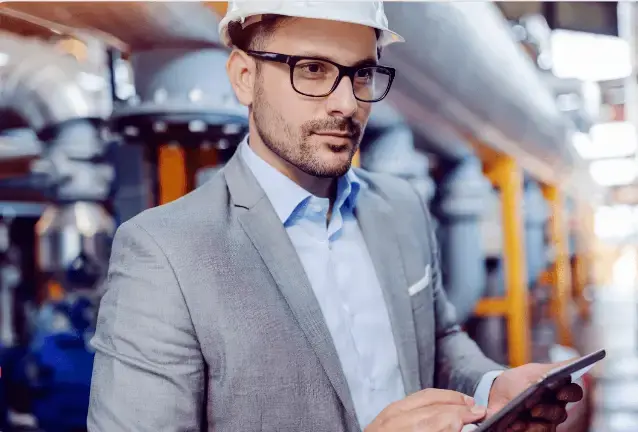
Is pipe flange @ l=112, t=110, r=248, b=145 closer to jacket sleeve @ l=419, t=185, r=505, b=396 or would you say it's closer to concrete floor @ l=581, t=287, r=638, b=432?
jacket sleeve @ l=419, t=185, r=505, b=396

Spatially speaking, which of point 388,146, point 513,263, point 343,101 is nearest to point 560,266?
point 513,263

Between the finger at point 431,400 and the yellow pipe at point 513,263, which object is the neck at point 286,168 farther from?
the yellow pipe at point 513,263

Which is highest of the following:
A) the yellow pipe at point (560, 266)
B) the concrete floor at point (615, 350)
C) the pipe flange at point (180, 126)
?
the pipe flange at point (180, 126)

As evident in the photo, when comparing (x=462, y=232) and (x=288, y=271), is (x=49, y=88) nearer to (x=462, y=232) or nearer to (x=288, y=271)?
(x=288, y=271)

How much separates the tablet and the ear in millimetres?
648

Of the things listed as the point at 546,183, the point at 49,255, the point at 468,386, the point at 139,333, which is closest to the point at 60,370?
the point at 49,255

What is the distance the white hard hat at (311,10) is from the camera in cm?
100

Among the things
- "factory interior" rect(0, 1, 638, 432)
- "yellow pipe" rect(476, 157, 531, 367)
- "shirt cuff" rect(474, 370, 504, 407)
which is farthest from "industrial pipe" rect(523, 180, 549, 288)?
"shirt cuff" rect(474, 370, 504, 407)

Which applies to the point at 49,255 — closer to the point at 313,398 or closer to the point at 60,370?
the point at 60,370

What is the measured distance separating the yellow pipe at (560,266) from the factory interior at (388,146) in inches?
1.9

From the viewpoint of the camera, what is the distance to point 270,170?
1074 millimetres

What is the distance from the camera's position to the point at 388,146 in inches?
63.2

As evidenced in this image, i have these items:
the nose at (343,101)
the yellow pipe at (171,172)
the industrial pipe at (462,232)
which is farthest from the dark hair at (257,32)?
the industrial pipe at (462,232)

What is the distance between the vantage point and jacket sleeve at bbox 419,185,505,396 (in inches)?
46.1
